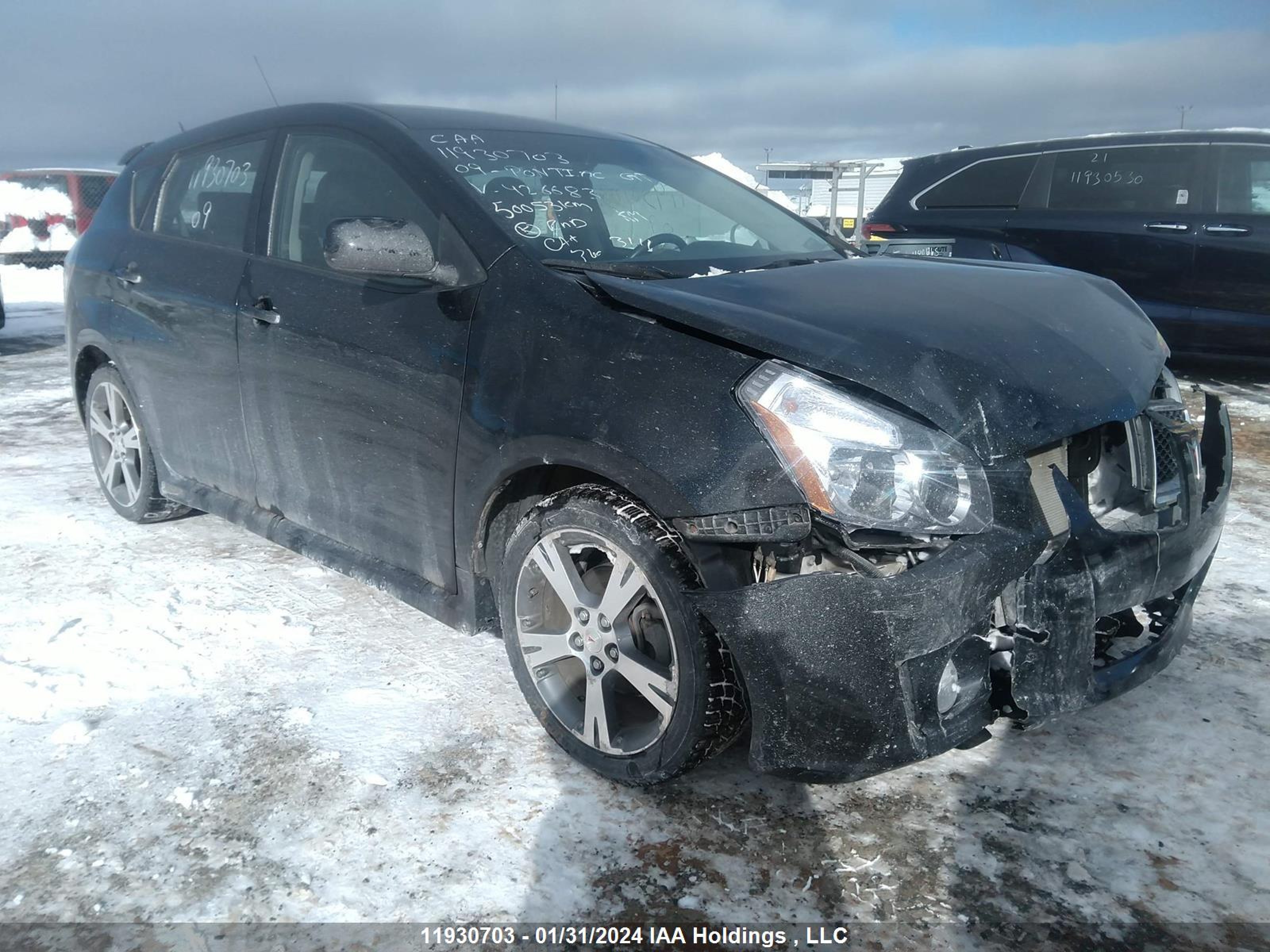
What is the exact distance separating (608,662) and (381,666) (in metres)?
1.03

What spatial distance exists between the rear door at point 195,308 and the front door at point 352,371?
0.15m

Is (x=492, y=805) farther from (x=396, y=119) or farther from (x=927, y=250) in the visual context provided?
(x=927, y=250)

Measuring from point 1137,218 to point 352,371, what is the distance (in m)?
6.26

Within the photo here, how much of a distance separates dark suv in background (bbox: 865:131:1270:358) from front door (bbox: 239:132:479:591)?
496cm

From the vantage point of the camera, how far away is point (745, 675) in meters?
2.17

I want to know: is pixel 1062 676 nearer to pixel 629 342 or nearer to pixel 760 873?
pixel 760 873

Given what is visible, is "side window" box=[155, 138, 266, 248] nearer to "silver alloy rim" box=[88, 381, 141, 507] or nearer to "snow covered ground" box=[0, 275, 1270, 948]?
"silver alloy rim" box=[88, 381, 141, 507]

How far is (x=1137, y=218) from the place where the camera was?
720cm

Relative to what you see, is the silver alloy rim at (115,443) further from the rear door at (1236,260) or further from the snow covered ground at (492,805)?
the rear door at (1236,260)

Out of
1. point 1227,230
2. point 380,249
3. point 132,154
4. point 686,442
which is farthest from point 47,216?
point 686,442

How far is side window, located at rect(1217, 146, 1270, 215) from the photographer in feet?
22.4

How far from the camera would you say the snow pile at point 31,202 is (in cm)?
1411

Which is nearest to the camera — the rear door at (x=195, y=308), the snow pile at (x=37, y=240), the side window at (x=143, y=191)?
the rear door at (x=195, y=308)

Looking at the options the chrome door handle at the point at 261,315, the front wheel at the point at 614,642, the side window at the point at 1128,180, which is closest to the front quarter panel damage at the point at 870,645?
the front wheel at the point at 614,642
